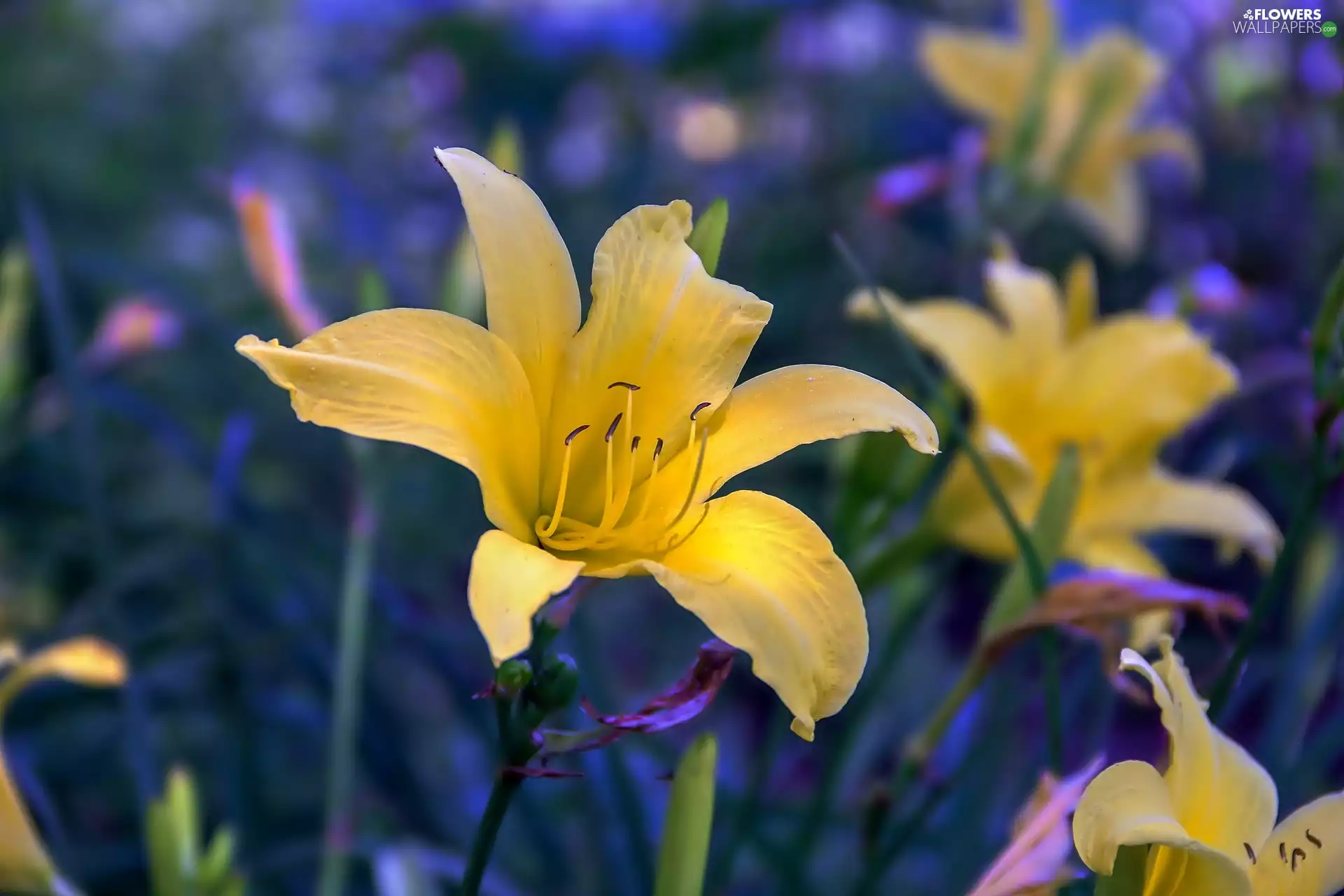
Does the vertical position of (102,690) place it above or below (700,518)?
below

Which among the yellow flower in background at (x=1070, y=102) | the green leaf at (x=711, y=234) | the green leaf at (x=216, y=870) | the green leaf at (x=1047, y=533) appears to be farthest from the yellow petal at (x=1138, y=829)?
the yellow flower in background at (x=1070, y=102)

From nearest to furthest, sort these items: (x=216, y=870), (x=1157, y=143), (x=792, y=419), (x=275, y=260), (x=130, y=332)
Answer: (x=792, y=419)
(x=216, y=870)
(x=275, y=260)
(x=130, y=332)
(x=1157, y=143)

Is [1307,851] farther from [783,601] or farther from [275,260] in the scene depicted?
[275,260]

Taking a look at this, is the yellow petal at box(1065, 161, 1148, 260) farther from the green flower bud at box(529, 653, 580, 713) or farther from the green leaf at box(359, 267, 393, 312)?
the green flower bud at box(529, 653, 580, 713)

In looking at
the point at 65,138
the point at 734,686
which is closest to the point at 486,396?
the point at 734,686

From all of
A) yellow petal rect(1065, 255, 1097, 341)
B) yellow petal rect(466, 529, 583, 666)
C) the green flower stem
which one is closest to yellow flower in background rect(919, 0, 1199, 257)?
yellow petal rect(1065, 255, 1097, 341)

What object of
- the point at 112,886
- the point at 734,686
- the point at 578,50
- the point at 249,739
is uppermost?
the point at 578,50

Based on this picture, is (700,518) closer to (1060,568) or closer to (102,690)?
(1060,568)

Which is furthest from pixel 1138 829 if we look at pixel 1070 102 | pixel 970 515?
pixel 1070 102
